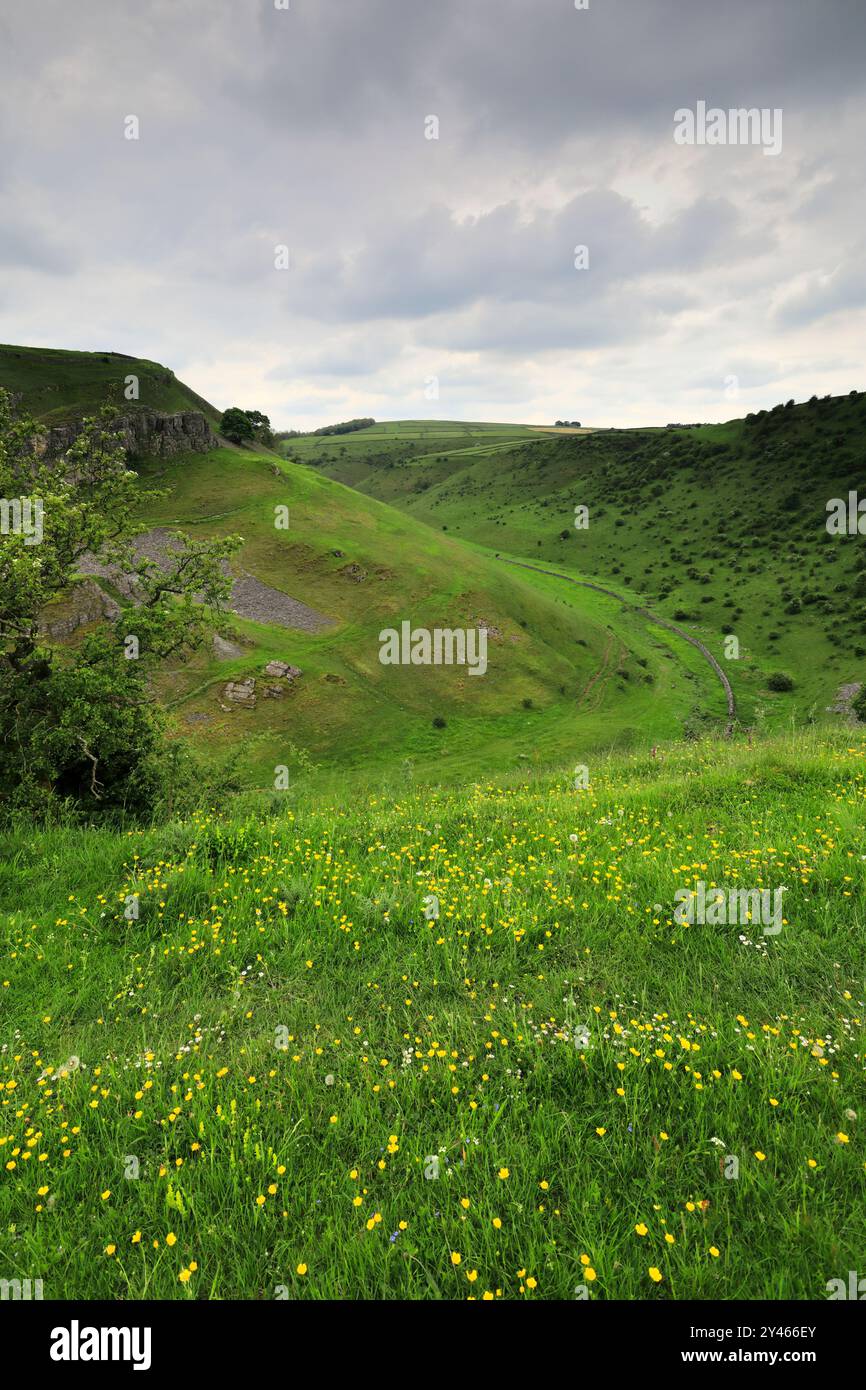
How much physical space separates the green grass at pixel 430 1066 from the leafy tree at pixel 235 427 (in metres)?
129

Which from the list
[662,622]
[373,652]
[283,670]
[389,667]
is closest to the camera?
[283,670]

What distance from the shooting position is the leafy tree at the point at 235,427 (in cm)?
11831

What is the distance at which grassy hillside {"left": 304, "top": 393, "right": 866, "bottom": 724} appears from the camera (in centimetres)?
8506

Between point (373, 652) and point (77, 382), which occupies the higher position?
point (77, 382)

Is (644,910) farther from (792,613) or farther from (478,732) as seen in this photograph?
(792,613)

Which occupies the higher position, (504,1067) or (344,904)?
(344,904)

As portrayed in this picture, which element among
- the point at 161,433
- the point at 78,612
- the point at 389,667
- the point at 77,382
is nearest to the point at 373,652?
the point at 389,667

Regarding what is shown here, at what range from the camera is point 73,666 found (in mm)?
20156

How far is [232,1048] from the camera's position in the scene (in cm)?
545

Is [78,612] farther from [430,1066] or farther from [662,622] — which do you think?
[662,622]

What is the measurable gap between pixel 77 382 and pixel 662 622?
119 m

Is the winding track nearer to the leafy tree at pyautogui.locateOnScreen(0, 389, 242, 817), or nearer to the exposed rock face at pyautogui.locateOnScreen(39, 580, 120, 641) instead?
the leafy tree at pyautogui.locateOnScreen(0, 389, 242, 817)

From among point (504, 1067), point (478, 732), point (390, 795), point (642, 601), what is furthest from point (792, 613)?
point (504, 1067)
